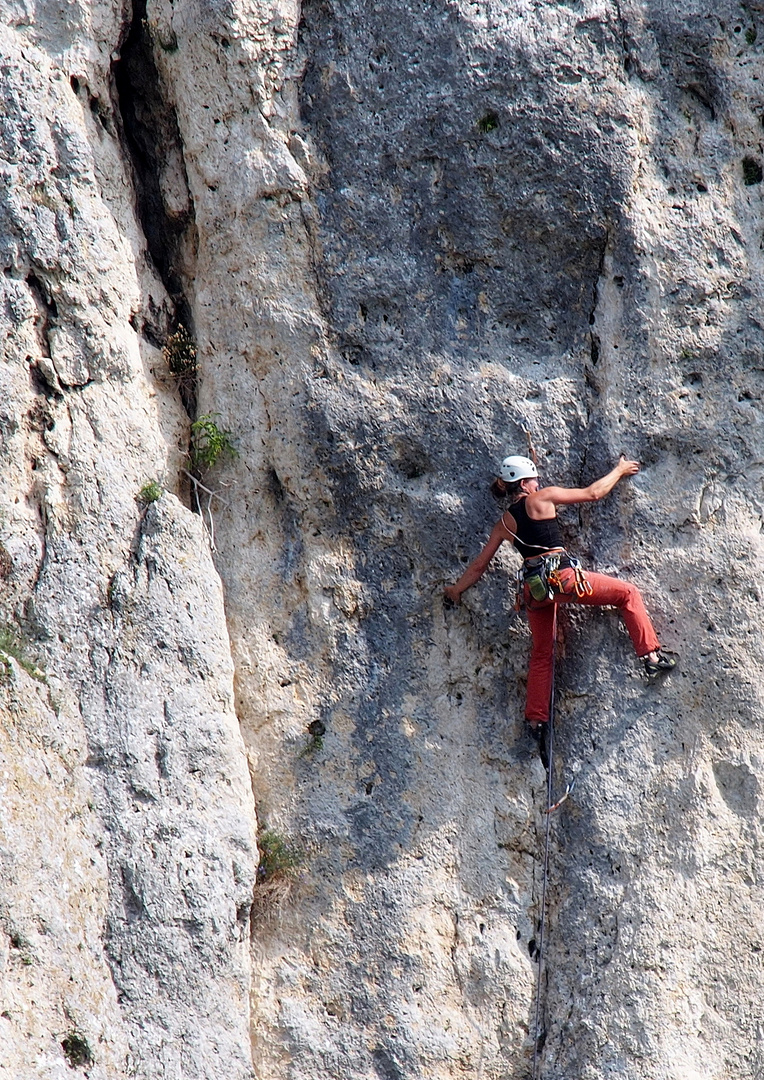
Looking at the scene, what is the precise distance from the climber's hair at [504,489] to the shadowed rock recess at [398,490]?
0.12 meters

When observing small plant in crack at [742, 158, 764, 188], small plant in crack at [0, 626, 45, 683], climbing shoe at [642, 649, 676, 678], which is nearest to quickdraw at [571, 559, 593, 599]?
climbing shoe at [642, 649, 676, 678]

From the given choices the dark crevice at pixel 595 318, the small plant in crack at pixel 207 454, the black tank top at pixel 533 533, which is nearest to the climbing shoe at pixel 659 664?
the black tank top at pixel 533 533

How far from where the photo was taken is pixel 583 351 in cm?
796

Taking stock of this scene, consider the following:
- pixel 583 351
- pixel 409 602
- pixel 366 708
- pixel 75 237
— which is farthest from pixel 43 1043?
pixel 583 351

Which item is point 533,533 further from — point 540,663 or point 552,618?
point 540,663

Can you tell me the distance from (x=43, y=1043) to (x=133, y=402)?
421 centimetres

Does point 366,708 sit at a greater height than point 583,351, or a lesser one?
lesser

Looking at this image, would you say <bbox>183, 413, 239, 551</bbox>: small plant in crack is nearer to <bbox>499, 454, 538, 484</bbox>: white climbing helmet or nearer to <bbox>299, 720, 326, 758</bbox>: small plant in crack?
<bbox>299, 720, 326, 758</bbox>: small plant in crack

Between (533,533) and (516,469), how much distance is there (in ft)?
1.58

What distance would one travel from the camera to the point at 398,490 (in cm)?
803

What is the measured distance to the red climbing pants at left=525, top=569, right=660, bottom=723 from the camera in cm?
753

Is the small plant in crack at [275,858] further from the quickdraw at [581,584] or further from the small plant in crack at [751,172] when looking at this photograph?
the small plant in crack at [751,172]

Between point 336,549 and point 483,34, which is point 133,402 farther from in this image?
point 483,34

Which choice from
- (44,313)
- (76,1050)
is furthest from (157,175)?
(76,1050)
